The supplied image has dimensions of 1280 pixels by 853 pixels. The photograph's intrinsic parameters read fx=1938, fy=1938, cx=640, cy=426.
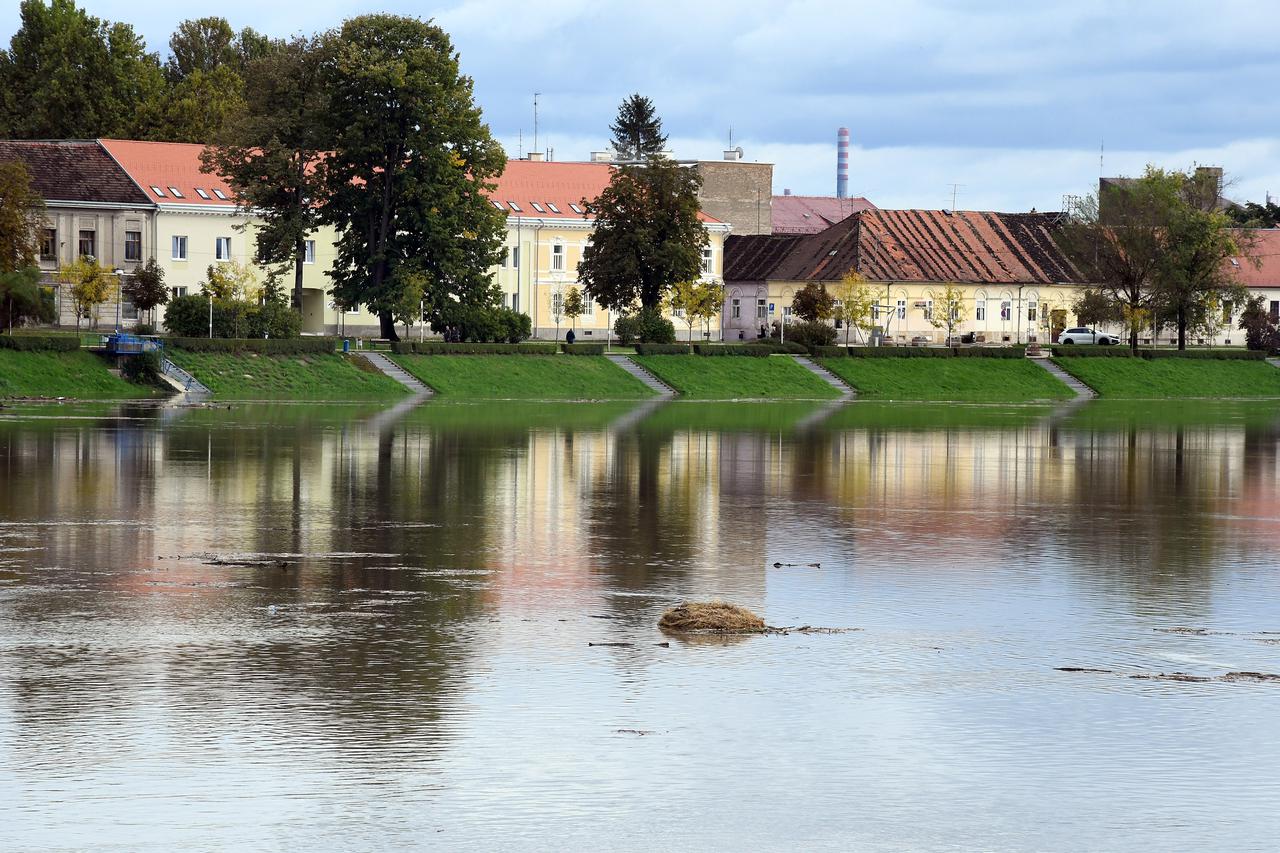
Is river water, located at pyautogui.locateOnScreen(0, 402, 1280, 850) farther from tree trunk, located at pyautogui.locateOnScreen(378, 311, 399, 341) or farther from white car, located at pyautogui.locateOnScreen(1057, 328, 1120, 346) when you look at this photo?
white car, located at pyautogui.locateOnScreen(1057, 328, 1120, 346)

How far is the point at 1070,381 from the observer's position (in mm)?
87938

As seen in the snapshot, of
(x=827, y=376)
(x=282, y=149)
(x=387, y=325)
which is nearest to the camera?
(x=282, y=149)

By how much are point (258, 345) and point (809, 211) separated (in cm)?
8540

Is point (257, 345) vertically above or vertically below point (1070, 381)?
above

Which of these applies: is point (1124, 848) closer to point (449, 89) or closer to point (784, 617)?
point (784, 617)

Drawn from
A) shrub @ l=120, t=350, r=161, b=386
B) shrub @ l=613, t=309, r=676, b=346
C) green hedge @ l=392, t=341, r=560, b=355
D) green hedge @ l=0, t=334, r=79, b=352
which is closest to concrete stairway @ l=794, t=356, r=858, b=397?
shrub @ l=613, t=309, r=676, b=346

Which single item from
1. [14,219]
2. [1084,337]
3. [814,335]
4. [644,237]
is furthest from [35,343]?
[1084,337]

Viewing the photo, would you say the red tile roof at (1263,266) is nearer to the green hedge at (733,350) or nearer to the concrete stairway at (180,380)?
the green hedge at (733,350)

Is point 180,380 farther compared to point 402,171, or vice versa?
point 402,171

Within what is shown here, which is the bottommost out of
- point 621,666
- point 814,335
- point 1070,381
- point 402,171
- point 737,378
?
point 621,666

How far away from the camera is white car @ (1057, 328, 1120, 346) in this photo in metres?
112

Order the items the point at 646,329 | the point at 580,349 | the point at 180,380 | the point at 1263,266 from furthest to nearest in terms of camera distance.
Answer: the point at 1263,266 → the point at 646,329 → the point at 580,349 → the point at 180,380

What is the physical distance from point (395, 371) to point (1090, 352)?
119 ft

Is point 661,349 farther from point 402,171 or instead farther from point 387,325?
point 402,171
